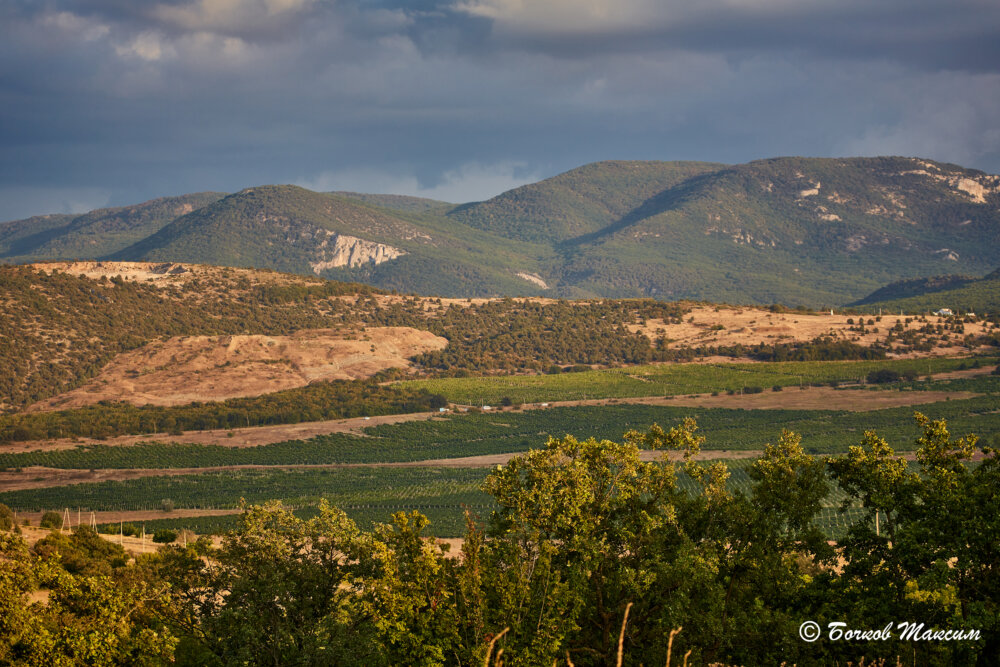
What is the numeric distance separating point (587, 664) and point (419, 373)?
173m

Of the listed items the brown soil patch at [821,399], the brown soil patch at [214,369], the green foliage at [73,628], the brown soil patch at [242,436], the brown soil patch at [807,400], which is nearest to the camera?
the green foliage at [73,628]

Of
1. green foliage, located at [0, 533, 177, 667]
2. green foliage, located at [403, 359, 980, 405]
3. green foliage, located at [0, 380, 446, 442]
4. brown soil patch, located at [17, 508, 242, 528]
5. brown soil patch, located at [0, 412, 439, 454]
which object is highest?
green foliage, located at [0, 533, 177, 667]

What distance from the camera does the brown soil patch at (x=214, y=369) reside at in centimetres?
17188

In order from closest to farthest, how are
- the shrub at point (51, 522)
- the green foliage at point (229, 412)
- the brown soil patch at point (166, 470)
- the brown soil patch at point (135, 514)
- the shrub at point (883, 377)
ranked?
1. the shrub at point (51, 522)
2. the brown soil patch at point (135, 514)
3. the brown soil patch at point (166, 470)
4. the green foliage at point (229, 412)
5. the shrub at point (883, 377)

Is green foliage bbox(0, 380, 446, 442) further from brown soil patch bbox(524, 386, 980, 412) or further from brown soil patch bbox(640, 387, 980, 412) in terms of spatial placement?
brown soil patch bbox(640, 387, 980, 412)

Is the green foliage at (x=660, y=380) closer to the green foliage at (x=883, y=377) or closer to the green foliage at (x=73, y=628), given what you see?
the green foliage at (x=883, y=377)

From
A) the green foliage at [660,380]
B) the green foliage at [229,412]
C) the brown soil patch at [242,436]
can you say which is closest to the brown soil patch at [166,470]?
the brown soil patch at [242,436]

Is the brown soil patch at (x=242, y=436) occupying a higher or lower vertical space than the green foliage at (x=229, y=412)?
lower

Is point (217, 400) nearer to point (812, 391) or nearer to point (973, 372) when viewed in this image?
point (812, 391)

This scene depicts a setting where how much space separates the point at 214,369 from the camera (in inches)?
7195

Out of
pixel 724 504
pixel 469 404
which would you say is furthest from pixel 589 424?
pixel 724 504

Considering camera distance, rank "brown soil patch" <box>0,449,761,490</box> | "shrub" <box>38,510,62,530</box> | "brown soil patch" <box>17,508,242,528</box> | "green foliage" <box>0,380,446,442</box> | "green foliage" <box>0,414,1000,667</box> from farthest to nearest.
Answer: "green foliage" <box>0,380,446,442</box> < "brown soil patch" <box>0,449,761,490</box> < "brown soil patch" <box>17,508,242,528</box> < "shrub" <box>38,510,62,530</box> < "green foliage" <box>0,414,1000,667</box>

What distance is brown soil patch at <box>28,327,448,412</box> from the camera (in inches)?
6767

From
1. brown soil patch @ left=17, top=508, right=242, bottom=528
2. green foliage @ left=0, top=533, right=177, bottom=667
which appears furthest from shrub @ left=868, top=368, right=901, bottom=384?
green foliage @ left=0, top=533, right=177, bottom=667
